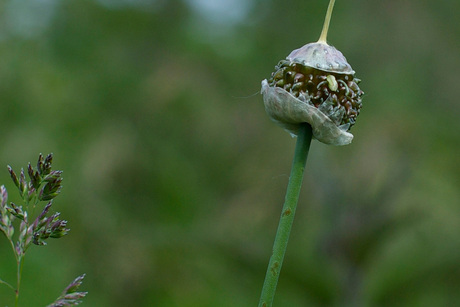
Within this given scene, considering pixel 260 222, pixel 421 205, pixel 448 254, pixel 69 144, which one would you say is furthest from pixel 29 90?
pixel 448 254

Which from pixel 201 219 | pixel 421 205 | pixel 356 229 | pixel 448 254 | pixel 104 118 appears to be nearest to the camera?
pixel 356 229

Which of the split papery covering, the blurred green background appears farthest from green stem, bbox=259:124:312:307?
the blurred green background

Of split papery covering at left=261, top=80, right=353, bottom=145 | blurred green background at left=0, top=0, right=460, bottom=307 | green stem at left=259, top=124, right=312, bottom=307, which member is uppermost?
blurred green background at left=0, top=0, right=460, bottom=307

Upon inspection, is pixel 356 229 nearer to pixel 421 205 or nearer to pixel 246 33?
pixel 421 205

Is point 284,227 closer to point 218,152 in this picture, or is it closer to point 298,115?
point 298,115

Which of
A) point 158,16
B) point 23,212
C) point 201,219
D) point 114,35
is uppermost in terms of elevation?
point 158,16

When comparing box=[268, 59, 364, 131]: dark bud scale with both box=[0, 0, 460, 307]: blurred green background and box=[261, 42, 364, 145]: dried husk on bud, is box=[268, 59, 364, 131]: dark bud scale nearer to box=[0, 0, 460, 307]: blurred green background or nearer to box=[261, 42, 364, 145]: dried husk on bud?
box=[261, 42, 364, 145]: dried husk on bud

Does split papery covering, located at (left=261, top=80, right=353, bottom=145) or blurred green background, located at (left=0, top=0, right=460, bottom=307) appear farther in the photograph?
blurred green background, located at (left=0, top=0, right=460, bottom=307)
